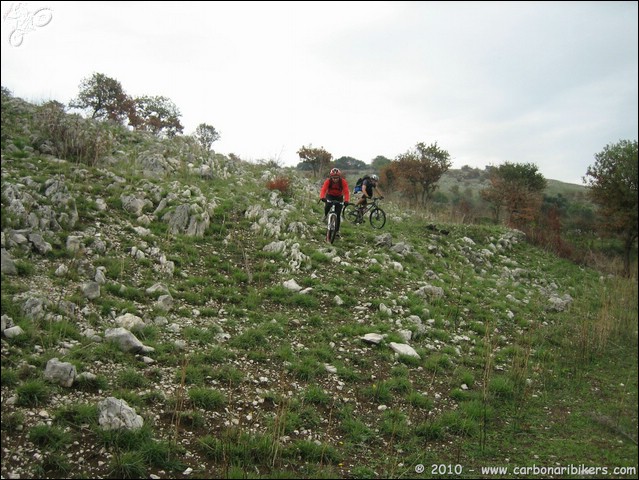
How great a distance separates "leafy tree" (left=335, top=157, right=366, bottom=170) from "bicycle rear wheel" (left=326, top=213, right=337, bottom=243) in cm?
6701

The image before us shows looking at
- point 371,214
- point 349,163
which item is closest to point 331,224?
point 371,214

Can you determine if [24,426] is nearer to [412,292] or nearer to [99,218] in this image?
[99,218]

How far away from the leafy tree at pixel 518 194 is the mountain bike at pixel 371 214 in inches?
538

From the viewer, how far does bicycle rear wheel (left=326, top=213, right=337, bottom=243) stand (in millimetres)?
12453

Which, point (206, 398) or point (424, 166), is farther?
point (424, 166)

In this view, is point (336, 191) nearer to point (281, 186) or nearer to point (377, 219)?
point (377, 219)

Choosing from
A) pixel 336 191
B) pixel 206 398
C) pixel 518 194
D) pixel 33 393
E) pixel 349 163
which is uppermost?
pixel 349 163

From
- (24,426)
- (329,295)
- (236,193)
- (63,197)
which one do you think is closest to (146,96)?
(236,193)

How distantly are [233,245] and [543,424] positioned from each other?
8.01m

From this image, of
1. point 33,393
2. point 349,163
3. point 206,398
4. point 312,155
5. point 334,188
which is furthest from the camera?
point 349,163

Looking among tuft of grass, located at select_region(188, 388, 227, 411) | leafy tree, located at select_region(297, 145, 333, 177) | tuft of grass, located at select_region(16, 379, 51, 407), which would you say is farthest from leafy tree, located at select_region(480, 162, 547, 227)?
tuft of grass, located at select_region(16, 379, 51, 407)

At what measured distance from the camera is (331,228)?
40.9 ft

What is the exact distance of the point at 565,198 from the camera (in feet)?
128

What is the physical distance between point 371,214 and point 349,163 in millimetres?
66714
